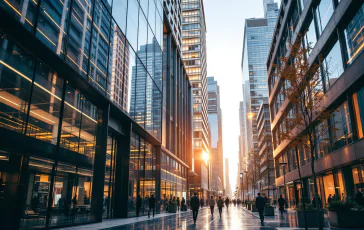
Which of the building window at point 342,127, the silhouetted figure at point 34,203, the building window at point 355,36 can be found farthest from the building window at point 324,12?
the silhouetted figure at point 34,203

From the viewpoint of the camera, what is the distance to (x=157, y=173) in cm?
3192

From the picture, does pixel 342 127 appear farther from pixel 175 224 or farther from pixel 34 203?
pixel 34 203

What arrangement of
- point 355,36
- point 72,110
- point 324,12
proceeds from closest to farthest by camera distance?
point 72,110 → point 355,36 → point 324,12

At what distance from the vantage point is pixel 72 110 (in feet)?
49.7

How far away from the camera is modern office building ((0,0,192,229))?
10672mm

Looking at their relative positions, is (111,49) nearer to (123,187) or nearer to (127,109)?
(127,109)

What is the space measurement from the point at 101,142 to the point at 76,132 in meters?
2.77

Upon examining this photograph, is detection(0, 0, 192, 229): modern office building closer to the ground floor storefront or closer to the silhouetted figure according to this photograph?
the silhouetted figure

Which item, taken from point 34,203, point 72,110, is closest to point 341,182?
point 72,110

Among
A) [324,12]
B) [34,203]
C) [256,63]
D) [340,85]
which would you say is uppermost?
[256,63]

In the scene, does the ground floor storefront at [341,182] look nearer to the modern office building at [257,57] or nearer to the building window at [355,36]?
the building window at [355,36]

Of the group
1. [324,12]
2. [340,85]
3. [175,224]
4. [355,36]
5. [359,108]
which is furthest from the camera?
[324,12]

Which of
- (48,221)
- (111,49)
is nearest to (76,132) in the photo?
(48,221)

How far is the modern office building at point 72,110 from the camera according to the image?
1067 cm
